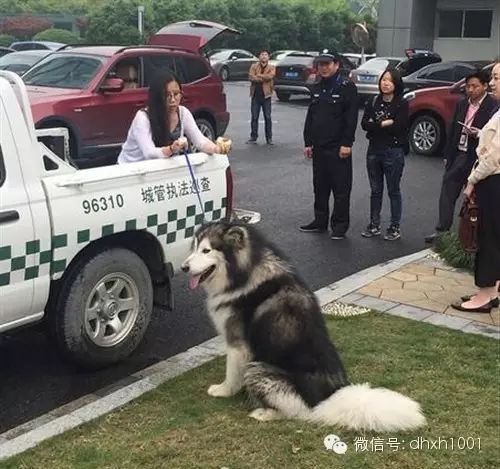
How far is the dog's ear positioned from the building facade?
29.1 metres

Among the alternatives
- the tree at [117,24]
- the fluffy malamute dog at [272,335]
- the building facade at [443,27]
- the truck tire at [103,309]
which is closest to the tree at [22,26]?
the tree at [117,24]

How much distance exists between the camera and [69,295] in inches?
170

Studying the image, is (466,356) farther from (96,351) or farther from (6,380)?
(6,380)

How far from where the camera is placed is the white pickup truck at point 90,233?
13.1 ft

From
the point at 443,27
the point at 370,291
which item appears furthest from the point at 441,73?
the point at 443,27

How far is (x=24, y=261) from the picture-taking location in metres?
3.98

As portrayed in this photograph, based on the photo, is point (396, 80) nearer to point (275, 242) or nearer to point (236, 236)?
point (275, 242)

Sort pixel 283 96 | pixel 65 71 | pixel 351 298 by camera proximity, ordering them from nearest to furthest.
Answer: pixel 351 298 < pixel 65 71 < pixel 283 96

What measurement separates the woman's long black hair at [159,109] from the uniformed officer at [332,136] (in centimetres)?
281

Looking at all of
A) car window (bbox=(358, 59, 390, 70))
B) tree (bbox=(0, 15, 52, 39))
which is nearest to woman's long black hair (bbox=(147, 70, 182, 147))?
car window (bbox=(358, 59, 390, 70))

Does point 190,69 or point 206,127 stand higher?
point 190,69

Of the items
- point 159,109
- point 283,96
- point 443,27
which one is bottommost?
point 283,96

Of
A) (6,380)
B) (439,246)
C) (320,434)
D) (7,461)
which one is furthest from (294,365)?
(439,246)

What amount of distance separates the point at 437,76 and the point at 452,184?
10.0 m
